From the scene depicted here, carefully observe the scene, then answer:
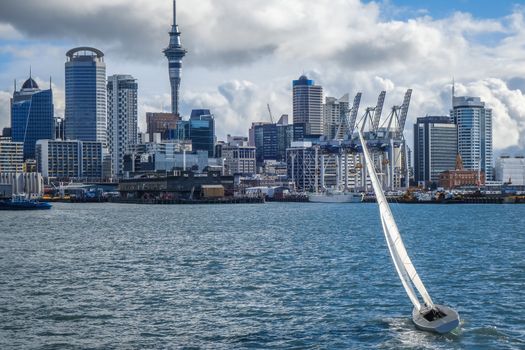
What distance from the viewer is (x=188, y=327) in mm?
37969

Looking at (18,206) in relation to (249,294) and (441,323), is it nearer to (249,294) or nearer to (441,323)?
(249,294)

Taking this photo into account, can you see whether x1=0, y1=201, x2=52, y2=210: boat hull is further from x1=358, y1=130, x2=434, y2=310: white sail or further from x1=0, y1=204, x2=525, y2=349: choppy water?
x1=358, y1=130, x2=434, y2=310: white sail

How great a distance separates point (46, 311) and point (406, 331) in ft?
55.6

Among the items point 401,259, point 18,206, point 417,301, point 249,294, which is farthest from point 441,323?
point 18,206

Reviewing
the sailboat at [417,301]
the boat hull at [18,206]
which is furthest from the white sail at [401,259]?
the boat hull at [18,206]

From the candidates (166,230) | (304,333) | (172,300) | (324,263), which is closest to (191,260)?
(324,263)

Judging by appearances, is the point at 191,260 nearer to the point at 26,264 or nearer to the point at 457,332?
the point at 26,264

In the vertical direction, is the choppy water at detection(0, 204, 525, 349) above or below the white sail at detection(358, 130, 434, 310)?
below

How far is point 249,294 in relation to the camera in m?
46.6

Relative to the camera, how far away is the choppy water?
3578cm

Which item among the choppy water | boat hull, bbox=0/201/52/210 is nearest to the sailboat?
the choppy water

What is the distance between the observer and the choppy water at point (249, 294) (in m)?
35.8

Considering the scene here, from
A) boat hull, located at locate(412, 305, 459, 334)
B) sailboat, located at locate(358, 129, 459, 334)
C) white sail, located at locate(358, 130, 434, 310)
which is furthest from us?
white sail, located at locate(358, 130, 434, 310)

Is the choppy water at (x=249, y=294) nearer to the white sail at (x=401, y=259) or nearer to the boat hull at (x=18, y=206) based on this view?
the white sail at (x=401, y=259)
